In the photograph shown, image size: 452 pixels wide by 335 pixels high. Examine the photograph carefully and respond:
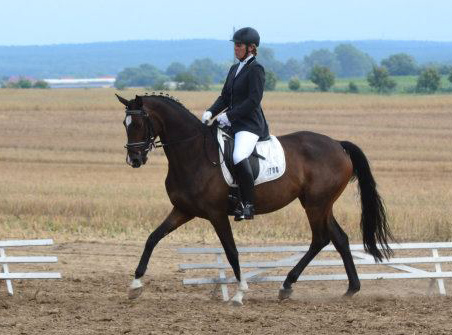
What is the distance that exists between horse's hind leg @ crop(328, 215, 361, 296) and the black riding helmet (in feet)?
7.11

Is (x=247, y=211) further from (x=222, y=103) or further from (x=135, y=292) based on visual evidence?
(x=135, y=292)

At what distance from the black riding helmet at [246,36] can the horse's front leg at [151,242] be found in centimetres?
184

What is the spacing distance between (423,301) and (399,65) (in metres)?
153

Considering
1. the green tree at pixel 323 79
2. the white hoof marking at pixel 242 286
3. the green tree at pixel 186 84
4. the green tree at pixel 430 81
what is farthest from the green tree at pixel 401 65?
the white hoof marking at pixel 242 286

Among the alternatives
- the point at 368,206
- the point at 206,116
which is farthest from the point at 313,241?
the point at 206,116

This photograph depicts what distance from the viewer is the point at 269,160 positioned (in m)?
10.3

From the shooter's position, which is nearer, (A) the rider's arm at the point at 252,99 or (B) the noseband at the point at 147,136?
(B) the noseband at the point at 147,136

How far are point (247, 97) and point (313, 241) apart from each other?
177 cm

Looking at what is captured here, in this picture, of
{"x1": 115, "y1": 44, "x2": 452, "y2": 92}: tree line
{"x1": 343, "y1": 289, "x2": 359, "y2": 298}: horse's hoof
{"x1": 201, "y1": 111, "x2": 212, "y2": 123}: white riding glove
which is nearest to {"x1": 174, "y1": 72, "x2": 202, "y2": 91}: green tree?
{"x1": 115, "y1": 44, "x2": 452, "y2": 92}: tree line

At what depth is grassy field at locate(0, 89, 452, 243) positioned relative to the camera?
16091 mm

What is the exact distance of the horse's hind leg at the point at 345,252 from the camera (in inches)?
424

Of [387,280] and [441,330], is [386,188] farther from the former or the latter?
[441,330]

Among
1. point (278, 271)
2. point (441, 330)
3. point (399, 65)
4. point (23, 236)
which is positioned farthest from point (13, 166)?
point (399, 65)

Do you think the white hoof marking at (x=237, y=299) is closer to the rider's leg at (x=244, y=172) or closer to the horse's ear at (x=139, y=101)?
the rider's leg at (x=244, y=172)
